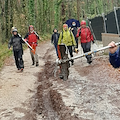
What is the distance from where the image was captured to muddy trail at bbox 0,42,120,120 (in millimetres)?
4738

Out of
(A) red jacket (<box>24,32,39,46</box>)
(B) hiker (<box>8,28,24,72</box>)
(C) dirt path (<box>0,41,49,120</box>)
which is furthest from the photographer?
(A) red jacket (<box>24,32,39,46</box>)

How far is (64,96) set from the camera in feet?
19.1

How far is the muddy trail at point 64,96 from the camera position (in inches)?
187

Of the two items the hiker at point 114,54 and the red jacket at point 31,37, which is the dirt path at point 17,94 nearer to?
the red jacket at point 31,37

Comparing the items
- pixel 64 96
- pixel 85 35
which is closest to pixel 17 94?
pixel 64 96

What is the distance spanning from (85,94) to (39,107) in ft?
4.53

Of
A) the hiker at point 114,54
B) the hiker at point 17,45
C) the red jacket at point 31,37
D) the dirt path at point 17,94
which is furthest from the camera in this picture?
the red jacket at point 31,37

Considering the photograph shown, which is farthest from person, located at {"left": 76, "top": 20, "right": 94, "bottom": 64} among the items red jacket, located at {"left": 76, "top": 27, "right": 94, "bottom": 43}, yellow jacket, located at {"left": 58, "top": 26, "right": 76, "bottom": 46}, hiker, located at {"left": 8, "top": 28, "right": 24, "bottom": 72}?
hiker, located at {"left": 8, "top": 28, "right": 24, "bottom": 72}

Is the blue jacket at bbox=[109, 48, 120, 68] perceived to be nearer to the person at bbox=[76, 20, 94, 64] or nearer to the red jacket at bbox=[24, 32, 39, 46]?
the person at bbox=[76, 20, 94, 64]

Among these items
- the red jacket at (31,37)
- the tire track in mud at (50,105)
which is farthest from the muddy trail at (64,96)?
the red jacket at (31,37)

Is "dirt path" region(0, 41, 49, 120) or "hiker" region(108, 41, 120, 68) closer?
"hiker" region(108, 41, 120, 68)

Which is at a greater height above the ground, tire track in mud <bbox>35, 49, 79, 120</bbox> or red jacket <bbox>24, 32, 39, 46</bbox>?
red jacket <bbox>24, 32, 39, 46</bbox>

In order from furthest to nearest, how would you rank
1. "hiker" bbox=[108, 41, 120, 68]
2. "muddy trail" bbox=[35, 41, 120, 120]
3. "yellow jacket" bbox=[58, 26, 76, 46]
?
"yellow jacket" bbox=[58, 26, 76, 46] < "muddy trail" bbox=[35, 41, 120, 120] < "hiker" bbox=[108, 41, 120, 68]

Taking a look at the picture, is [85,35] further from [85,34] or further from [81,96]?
[81,96]
